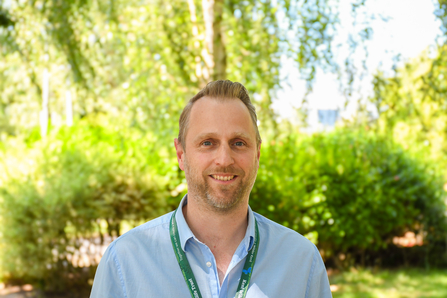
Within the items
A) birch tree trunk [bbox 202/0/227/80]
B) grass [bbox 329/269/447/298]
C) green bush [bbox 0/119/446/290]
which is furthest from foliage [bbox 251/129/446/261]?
birch tree trunk [bbox 202/0/227/80]

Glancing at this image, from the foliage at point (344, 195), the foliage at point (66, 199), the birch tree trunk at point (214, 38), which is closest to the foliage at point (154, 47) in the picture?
the birch tree trunk at point (214, 38)

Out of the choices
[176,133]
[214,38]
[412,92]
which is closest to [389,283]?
[412,92]

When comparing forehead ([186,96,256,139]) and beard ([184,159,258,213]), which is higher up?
forehead ([186,96,256,139])

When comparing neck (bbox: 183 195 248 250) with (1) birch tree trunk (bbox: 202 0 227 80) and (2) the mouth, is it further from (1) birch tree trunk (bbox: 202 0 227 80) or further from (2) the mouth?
(1) birch tree trunk (bbox: 202 0 227 80)

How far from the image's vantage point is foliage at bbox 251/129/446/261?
17.9 ft

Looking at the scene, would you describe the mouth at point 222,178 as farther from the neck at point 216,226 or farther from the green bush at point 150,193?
the green bush at point 150,193

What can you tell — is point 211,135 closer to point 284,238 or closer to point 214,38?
point 284,238

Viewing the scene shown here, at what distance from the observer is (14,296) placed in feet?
17.4

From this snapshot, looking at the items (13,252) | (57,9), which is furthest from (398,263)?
(57,9)

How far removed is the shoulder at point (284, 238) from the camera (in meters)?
1.63

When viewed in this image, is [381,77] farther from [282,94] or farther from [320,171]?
[320,171]

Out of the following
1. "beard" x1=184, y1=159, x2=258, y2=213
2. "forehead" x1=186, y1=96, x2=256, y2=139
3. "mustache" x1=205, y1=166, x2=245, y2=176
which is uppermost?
"forehead" x1=186, y1=96, x2=256, y2=139

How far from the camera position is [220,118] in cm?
156

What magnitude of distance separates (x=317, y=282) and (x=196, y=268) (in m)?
0.46
